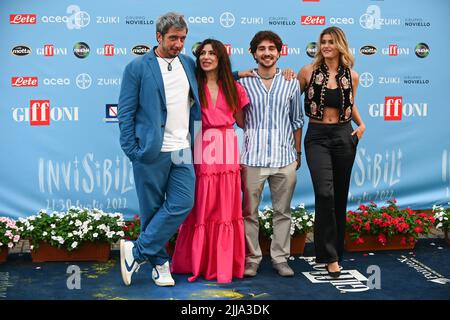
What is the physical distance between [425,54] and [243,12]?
1711mm

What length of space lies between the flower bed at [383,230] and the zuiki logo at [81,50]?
8.53ft

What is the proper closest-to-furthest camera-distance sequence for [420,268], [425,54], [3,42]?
1. [420,268]
2. [3,42]
3. [425,54]

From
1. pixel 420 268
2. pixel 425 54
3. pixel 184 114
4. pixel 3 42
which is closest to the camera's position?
pixel 184 114

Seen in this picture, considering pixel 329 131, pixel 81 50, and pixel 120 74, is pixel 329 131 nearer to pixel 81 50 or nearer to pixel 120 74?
pixel 120 74

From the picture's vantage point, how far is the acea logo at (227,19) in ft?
19.8

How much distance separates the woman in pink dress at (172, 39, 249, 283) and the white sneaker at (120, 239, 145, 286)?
Result: 398 mm

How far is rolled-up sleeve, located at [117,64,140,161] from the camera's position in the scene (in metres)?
4.50

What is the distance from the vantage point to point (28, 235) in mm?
5266

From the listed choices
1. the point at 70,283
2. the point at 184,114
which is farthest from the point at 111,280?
the point at 184,114

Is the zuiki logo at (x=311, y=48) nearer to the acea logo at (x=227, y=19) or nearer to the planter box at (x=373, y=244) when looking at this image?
the acea logo at (x=227, y=19)

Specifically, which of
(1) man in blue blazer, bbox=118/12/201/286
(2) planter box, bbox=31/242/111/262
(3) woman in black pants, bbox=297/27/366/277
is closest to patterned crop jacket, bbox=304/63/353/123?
(3) woman in black pants, bbox=297/27/366/277

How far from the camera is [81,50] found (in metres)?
5.97

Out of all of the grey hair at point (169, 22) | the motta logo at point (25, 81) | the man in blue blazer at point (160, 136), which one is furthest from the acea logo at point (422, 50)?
the motta logo at point (25, 81)

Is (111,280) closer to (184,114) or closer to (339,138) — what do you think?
(184,114)
